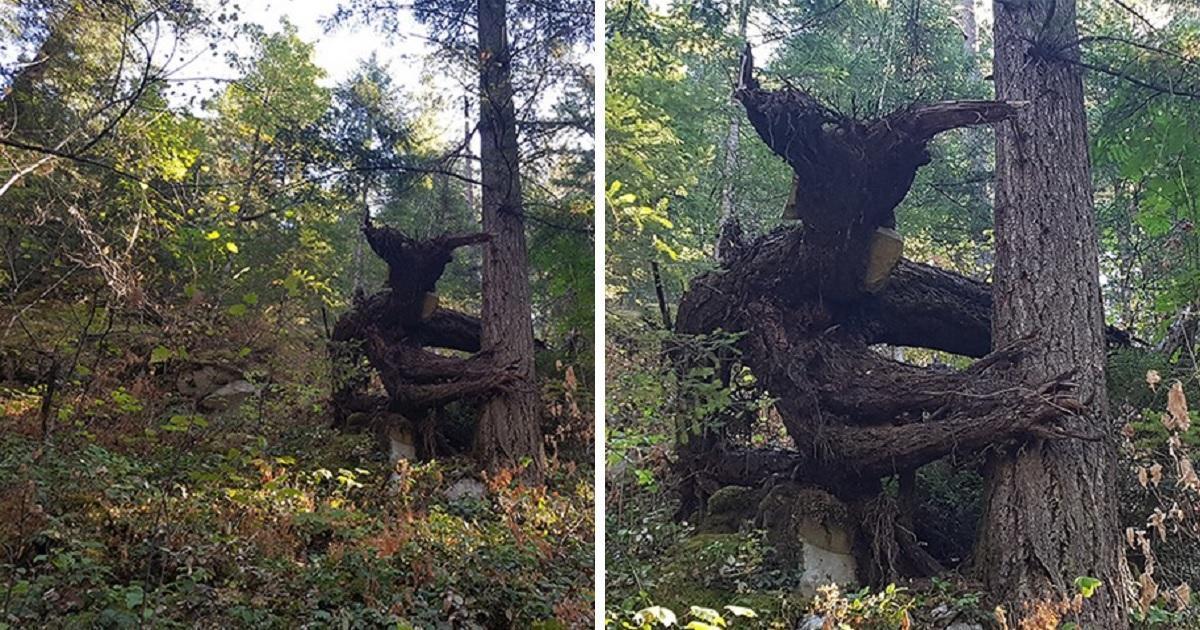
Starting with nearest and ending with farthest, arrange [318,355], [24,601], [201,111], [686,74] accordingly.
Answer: [24,601] → [201,111] → [318,355] → [686,74]

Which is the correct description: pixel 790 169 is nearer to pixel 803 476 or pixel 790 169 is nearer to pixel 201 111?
pixel 803 476

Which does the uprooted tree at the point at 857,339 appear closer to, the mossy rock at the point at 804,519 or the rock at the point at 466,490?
the mossy rock at the point at 804,519

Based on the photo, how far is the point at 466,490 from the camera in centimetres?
192

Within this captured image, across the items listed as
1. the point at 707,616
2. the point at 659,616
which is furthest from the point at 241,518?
the point at 707,616

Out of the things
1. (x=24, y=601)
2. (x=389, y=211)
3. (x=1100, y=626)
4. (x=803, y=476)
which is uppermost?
(x=389, y=211)

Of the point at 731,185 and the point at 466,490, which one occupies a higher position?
the point at 731,185

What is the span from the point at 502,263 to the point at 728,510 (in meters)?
0.88

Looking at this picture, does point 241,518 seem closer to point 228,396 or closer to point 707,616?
point 228,396

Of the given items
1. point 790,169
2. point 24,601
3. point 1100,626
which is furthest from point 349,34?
point 1100,626

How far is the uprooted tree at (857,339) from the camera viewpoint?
69.7 inches

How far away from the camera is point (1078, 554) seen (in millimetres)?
1659

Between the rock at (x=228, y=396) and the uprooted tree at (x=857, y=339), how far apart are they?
1.07 m

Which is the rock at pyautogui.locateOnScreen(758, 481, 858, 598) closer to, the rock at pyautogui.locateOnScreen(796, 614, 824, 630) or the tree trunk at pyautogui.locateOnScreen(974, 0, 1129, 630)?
the rock at pyautogui.locateOnScreen(796, 614, 824, 630)

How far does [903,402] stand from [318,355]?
4.50 feet
